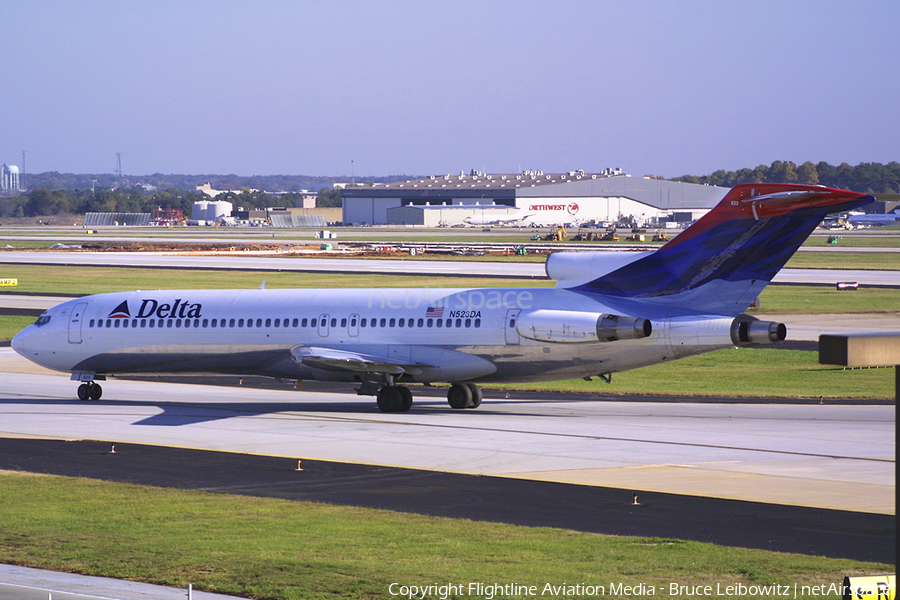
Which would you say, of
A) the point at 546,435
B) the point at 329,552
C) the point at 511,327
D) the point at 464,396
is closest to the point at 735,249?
the point at 511,327

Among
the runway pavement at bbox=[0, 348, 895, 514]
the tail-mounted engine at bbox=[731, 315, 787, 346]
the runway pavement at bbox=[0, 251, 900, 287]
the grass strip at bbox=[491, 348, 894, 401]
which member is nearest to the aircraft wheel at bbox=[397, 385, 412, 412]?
the runway pavement at bbox=[0, 348, 895, 514]

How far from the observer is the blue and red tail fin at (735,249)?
28.0 meters

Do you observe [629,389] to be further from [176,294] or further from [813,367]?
[176,294]

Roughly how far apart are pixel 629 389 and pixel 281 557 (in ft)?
74.6

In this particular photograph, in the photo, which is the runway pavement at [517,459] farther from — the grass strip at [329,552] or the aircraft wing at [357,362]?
the aircraft wing at [357,362]

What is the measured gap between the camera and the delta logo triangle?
3534cm

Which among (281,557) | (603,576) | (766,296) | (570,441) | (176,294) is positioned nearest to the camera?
(603,576)

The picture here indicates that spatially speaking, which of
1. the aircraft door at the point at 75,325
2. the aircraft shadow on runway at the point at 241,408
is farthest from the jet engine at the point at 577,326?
the aircraft door at the point at 75,325

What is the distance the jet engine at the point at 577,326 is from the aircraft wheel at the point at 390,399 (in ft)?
14.1

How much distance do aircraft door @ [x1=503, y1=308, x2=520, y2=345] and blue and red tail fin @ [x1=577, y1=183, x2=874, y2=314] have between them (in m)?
3.16

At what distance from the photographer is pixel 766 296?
68188 mm

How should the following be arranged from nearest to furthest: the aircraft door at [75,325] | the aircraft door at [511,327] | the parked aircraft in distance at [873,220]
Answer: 1. the aircraft door at [511,327]
2. the aircraft door at [75,325]
3. the parked aircraft in distance at [873,220]

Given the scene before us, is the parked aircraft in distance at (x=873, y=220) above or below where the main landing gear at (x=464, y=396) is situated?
A: above

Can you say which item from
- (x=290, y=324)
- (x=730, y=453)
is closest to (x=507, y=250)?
(x=290, y=324)
